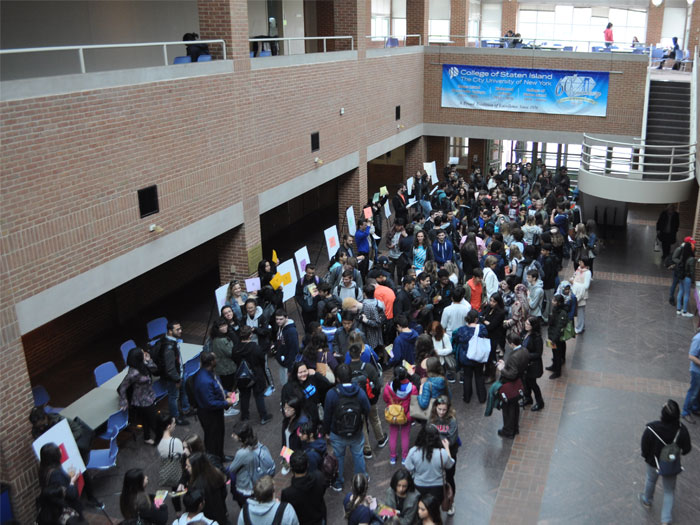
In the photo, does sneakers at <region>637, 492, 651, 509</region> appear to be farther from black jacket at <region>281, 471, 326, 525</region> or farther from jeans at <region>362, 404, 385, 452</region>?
black jacket at <region>281, 471, 326, 525</region>

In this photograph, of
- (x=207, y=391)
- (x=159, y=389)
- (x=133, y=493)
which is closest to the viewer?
(x=133, y=493)

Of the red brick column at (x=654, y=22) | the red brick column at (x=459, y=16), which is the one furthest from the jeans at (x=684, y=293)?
the red brick column at (x=654, y=22)

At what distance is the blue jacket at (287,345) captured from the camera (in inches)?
386

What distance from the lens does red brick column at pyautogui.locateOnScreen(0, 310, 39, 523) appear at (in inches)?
304

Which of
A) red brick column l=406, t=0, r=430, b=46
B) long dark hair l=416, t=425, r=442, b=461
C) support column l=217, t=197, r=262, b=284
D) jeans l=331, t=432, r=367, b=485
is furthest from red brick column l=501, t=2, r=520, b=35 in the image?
long dark hair l=416, t=425, r=442, b=461

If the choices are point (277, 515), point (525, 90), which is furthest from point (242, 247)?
point (525, 90)

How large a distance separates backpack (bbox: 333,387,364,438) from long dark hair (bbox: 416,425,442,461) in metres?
1.11

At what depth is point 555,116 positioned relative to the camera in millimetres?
22562

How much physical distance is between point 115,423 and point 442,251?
698 centimetres

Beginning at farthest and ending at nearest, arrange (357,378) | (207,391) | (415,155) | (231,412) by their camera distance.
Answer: (415,155)
(231,412)
(207,391)
(357,378)

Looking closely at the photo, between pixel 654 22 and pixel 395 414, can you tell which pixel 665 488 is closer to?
pixel 395 414

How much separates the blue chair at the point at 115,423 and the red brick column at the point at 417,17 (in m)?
17.6

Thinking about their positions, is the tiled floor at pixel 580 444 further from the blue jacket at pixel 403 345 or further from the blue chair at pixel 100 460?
the blue jacket at pixel 403 345

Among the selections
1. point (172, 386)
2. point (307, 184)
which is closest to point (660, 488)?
point (172, 386)
